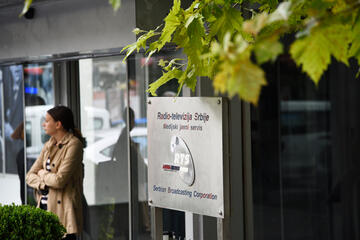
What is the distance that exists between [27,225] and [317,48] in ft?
13.4

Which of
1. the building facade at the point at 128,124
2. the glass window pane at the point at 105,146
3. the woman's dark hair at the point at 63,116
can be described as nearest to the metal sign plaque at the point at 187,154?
the building facade at the point at 128,124

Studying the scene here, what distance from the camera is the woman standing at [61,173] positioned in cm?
697

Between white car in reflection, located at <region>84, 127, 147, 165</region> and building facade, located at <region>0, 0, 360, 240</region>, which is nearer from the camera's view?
building facade, located at <region>0, 0, 360, 240</region>

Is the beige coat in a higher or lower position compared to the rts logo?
lower

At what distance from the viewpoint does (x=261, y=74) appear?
180 centimetres

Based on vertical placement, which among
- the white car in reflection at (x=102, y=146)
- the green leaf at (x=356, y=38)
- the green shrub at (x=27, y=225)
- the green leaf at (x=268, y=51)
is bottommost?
the green shrub at (x=27, y=225)

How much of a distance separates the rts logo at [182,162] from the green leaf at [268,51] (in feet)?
9.13

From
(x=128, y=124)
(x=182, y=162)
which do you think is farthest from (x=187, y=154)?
(x=128, y=124)

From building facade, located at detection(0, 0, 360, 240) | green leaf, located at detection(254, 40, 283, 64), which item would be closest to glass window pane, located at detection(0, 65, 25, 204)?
building facade, located at detection(0, 0, 360, 240)

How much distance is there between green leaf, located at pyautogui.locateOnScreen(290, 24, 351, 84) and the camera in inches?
77.4

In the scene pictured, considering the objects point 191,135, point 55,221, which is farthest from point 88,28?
point 191,135

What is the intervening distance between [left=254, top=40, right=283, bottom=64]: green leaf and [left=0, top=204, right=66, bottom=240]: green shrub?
4.08 m

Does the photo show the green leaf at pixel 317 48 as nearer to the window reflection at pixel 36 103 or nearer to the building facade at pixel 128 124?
the building facade at pixel 128 124

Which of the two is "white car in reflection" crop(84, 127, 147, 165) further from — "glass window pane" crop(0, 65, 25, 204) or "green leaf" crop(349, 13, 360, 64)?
"green leaf" crop(349, 13, 360, 64)
